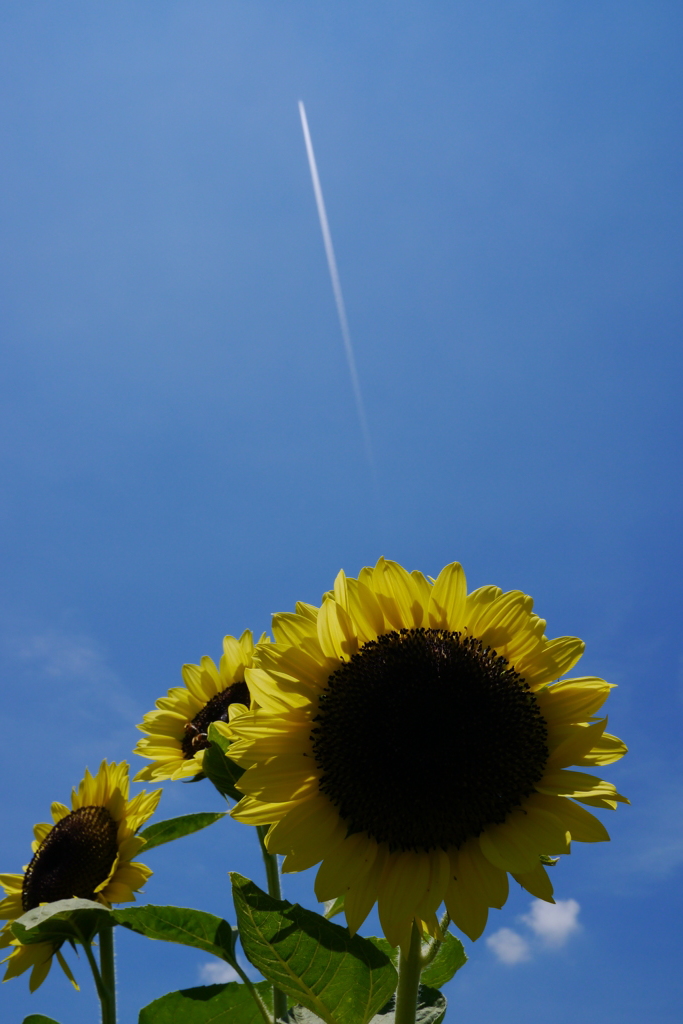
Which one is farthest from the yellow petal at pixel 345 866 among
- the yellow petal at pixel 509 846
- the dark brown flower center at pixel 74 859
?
the dark brown flower center at pixel 74 859

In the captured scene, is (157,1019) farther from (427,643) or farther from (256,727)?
(427,643)

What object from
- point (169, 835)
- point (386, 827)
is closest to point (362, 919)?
point (386, 827)

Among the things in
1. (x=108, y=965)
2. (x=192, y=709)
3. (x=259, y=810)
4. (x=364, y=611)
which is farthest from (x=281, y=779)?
(x=192, y=709)

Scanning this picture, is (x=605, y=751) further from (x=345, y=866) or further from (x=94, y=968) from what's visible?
(x=94, y=968)

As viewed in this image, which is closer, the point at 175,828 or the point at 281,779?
the point at 281,779

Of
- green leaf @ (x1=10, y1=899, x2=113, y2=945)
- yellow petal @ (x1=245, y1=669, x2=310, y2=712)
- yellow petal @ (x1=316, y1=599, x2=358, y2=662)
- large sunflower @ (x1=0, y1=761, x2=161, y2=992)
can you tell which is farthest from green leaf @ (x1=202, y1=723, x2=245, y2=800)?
large sunflower @ (x1=0, y1=761, x2=161, y2=992)

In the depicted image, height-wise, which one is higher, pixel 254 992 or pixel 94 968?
pixel 94 968

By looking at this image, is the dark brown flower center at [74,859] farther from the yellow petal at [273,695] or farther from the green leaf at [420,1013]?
the yellow petal at [273,695]

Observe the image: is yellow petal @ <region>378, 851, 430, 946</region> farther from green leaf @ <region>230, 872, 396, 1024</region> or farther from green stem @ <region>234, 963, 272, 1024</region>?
green stem @ <region>234, 963, 272, 1024</region>
